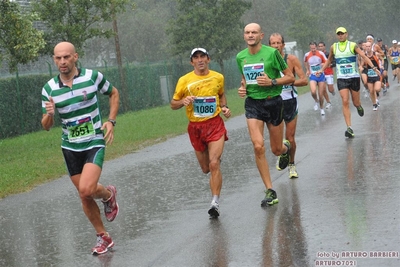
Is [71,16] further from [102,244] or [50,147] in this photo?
[102,244]

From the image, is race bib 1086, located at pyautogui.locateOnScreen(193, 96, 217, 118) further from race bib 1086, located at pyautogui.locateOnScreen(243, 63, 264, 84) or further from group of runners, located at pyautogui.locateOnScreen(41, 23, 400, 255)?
race bib 1086, located at pyautogui.locateOnScreen(243, 63, 264, 84)

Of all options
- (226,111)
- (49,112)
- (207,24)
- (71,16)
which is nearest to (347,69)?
(226,111)

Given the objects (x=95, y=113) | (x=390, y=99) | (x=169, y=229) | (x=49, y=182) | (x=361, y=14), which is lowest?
(x=361, y=14)

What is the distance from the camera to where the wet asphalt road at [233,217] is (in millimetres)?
7305

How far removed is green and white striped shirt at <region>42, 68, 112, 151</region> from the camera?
25.8 feet

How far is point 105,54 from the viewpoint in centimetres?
6738

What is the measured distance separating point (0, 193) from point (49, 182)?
1165 mm

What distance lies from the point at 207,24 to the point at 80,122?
32.7 meters

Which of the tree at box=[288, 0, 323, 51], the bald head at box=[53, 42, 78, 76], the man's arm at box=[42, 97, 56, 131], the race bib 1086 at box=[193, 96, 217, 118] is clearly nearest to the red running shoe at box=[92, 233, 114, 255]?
the man's arm at box=[42, 97, 56, 131]

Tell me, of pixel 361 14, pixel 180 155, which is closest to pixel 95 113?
pixel 180 155

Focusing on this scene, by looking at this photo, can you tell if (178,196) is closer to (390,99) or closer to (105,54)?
(390,99)

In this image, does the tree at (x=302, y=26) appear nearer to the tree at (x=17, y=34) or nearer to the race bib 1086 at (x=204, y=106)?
the tree at (x=17, y=34)

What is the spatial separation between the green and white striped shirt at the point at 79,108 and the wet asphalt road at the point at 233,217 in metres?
1.04

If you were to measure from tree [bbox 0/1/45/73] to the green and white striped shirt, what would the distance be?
12.2 m
